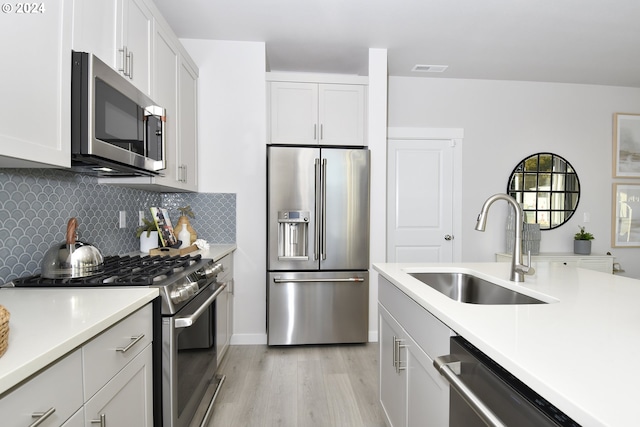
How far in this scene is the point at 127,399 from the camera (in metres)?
1.20

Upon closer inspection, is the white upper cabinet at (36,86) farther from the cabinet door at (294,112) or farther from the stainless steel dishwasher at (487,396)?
the cabinet door at (294,112)

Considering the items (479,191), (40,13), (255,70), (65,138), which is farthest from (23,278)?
(479,191)

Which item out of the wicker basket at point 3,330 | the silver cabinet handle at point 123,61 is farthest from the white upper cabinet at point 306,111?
the wicker basket at point 3,330

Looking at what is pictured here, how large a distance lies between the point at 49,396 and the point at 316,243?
2.33 metres

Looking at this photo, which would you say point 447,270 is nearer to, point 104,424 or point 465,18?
point 104,424

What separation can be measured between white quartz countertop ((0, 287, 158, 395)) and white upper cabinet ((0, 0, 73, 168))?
1.55 feet

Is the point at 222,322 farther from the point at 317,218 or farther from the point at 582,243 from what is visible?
the point at 582,243

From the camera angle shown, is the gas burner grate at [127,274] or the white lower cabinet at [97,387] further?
the gas burner grate at [127,274]

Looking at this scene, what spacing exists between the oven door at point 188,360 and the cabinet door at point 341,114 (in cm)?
182

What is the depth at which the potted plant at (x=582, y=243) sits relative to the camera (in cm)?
396

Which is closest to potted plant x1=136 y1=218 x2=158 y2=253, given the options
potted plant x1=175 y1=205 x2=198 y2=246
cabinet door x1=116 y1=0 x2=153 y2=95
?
potted plant x1=175 y1=205 x2=198 y2=246

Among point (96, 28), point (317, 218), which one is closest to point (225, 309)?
point (317, 218)

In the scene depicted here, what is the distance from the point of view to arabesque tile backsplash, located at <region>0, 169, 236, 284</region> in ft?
4.90

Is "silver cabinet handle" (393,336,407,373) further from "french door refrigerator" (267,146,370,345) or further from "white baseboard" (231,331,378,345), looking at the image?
"white baseboard" (231,331,378,345)
